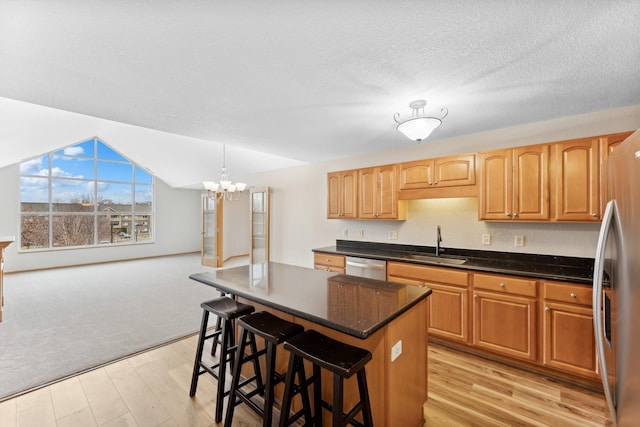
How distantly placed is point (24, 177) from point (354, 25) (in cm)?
871

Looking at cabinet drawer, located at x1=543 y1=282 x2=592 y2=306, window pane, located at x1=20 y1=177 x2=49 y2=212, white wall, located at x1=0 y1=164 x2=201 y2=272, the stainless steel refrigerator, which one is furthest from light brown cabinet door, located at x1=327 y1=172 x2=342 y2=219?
window pane, located at x1=20 y1=177 x2=49 y2=212

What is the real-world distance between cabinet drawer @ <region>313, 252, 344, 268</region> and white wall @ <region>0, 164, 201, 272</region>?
6734 mm

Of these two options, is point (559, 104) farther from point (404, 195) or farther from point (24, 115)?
point (24, 115)

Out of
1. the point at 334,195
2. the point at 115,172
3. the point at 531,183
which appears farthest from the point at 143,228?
the point at 531,183

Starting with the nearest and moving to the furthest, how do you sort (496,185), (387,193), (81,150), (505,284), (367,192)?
(505,284) < (496,185) < (387,193) < (367,192) < (81,150)

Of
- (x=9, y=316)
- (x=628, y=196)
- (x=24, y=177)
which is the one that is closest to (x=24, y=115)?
(x=9, y=316)

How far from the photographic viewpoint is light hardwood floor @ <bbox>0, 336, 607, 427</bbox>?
1.89 meters

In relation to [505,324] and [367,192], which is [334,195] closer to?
[367,192]

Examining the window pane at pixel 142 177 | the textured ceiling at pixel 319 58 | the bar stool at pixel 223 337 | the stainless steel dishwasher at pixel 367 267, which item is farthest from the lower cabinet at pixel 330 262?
the window pane at pixel 142 177

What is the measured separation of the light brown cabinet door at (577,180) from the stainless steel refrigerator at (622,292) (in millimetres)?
1272

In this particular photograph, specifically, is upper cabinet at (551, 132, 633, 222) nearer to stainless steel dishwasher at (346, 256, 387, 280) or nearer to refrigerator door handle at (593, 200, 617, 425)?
refrigerator door handle at (593, 200, 617, 425)

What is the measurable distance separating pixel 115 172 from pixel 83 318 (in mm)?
5494

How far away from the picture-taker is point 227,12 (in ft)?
4.24

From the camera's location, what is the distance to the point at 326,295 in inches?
71.5
